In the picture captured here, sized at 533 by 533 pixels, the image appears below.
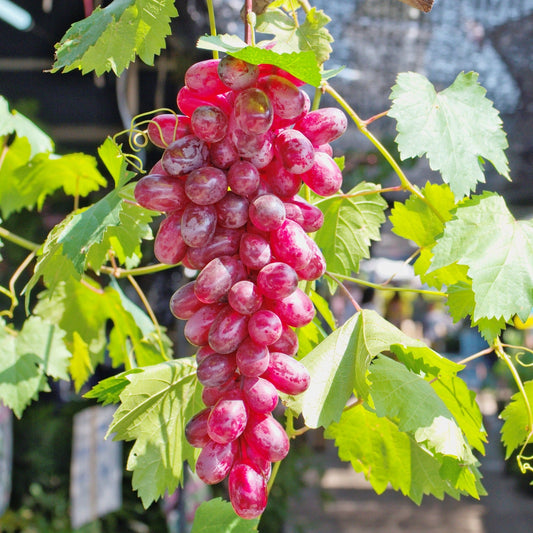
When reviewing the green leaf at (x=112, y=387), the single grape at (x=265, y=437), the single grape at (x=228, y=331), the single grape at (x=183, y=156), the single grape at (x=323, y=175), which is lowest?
the green leaf at (x=112, y=387)

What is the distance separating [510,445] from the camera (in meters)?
0.64

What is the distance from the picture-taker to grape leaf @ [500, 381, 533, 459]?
2.03ft

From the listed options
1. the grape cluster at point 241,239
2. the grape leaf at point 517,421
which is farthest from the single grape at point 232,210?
the grape leaf at point 517,421

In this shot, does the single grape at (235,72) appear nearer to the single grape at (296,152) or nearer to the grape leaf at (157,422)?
the single grape at (296,152)

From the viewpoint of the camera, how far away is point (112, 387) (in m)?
0.56

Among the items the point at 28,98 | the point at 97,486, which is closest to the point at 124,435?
the point at 97,486

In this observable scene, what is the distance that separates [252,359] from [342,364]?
13cm

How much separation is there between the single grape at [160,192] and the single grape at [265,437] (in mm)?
165

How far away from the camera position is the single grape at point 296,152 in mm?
429

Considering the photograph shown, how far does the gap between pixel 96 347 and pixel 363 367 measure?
0.46m

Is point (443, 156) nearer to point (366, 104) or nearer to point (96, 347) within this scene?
point (96, 347)

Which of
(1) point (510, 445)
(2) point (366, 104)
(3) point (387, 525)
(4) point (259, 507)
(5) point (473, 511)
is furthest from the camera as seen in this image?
(5) point (473, 511)

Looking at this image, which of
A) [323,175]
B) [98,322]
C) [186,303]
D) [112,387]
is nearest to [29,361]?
[98,322]

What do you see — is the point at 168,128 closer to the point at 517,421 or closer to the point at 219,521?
the point at 219,521
